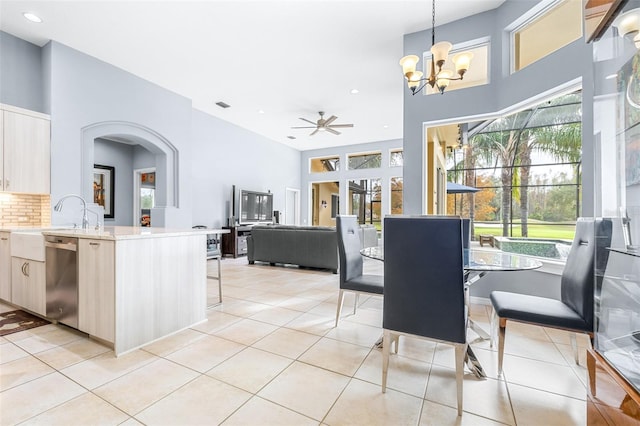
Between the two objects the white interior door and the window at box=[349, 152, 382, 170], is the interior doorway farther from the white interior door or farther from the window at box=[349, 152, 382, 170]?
the window at box=[349, 152, 382, 170]

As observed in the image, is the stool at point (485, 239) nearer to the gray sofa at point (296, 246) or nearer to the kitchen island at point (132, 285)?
the gray sofa at point (296, 246)

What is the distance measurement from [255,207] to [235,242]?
4.76ft

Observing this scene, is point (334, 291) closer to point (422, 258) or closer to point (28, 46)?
point (422, 258)

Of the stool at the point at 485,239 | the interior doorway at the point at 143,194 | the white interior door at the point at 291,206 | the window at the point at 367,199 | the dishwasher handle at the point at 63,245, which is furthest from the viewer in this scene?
the white interior door at the point at 291,206

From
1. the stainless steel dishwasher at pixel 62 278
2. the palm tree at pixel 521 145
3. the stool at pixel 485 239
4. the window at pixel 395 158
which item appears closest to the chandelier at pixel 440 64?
the stainless steel dishwasher at pixel 62 278

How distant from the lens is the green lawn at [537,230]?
17.7ft

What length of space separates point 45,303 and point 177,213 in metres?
2.94

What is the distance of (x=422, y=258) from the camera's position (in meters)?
1.58

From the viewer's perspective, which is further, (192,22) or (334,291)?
(334,291)

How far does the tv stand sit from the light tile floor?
423cm

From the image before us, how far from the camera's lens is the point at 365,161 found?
9.74m

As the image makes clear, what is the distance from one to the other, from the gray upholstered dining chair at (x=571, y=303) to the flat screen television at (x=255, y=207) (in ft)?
21.0

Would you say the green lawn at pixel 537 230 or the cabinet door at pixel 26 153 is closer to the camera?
the cabinet door at pixel 26 153

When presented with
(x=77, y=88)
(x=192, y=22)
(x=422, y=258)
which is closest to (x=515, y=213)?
(x=422, y=258)
